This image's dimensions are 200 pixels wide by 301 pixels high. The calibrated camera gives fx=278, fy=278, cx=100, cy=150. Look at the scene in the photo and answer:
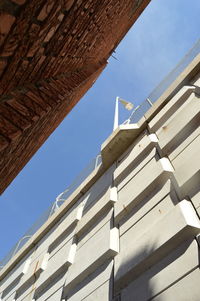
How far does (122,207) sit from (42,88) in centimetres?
266

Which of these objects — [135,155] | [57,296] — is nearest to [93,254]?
[57,296]

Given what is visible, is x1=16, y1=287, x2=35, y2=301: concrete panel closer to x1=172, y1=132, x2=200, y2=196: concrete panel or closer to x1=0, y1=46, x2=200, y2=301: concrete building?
x1=0, y1=46, x2=200, y2=301: concrete building

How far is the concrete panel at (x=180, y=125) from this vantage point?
4523mm

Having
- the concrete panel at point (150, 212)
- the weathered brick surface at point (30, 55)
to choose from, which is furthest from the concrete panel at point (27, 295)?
the weathered brick surface at point (30, 55)

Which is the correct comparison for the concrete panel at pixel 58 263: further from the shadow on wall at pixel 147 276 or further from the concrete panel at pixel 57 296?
the shadow on wall at pixel 147 276

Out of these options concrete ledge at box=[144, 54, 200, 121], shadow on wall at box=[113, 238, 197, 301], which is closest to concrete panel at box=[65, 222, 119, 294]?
shadow on wall at box=[113, 238, 197, 301]

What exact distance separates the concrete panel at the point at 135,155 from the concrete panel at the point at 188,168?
0.98 metres

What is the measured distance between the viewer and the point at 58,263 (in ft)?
19.9

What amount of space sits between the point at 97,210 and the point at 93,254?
1068mm

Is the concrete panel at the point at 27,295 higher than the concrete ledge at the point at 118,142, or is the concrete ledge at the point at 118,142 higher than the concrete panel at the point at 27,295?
the concrete ledge at the point at 118,142

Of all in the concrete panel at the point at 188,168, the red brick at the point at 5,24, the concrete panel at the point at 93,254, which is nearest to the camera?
the red brick at the point at 5,24

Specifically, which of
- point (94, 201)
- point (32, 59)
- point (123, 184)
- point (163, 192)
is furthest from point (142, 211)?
point (32, 59)

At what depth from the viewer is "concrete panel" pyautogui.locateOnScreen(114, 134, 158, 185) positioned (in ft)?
17.3

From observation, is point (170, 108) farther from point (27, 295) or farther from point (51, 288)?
point (27, 295)
